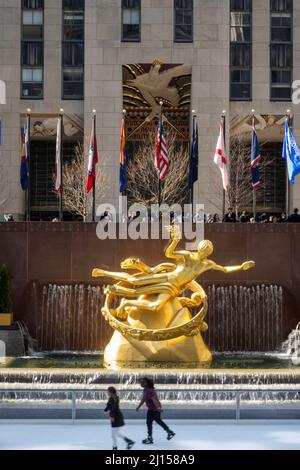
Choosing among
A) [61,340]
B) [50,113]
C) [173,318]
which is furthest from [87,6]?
[173,318]

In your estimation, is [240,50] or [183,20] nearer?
[183,20]

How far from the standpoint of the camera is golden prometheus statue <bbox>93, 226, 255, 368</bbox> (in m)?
24.3

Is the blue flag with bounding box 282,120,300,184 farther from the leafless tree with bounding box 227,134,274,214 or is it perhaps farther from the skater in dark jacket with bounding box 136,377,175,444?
the leafless tree with bounding box 227,134,274,214

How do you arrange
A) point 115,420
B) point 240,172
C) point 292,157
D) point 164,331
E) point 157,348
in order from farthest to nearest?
point 240,172
point 292,157
point 157,348
point 164,331
point 115,420

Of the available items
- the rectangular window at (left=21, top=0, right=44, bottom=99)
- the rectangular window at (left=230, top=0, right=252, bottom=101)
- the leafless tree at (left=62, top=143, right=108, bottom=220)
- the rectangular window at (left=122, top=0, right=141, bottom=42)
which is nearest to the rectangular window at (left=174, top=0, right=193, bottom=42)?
the rectangular window at (left=122, top=0, right=141, bottom=42)

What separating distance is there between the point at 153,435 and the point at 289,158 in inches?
639

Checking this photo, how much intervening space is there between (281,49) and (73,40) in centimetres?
1150

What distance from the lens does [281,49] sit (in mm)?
58219

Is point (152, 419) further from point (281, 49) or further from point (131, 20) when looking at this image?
point (281, 49)

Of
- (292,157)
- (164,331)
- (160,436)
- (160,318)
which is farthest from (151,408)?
(292,157)

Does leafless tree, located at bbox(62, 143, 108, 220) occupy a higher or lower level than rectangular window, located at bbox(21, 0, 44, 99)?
lower

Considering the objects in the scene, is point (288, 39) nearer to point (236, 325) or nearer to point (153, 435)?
point (236, 325)

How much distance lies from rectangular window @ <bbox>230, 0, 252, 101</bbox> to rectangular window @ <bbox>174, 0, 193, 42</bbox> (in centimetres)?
254

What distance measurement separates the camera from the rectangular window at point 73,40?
5812 cm
